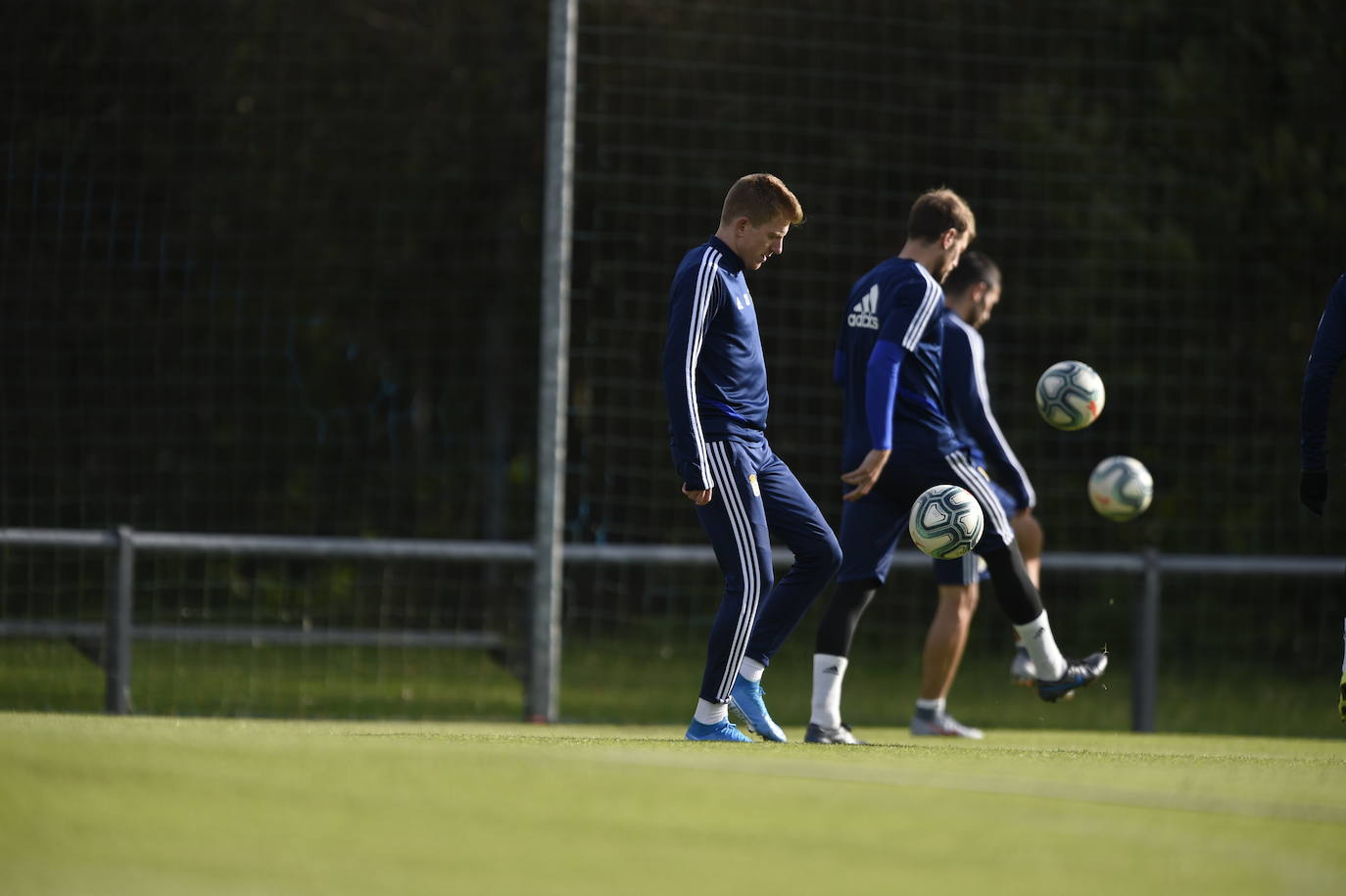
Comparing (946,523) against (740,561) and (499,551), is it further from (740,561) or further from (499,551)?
(499,551)

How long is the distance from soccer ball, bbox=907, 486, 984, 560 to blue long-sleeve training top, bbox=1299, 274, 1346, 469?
3.65ft

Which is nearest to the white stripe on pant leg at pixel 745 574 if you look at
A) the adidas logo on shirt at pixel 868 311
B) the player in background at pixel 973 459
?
the adidas logo on shirt at pixel 868 311

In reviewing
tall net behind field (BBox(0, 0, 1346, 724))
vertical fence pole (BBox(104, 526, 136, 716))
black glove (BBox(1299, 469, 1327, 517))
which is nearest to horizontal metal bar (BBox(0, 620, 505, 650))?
vertical fence pole (BBox(104, 526, 136, 716))

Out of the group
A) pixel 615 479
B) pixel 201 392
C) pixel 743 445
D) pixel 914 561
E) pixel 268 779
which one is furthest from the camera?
pixel 201 392

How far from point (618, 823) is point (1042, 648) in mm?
3364

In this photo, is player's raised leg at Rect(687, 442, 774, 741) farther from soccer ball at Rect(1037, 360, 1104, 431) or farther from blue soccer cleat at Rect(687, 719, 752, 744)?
soccer ball at Rect(1037, 360, 1104, 431)

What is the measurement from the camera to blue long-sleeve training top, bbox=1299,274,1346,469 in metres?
5.94

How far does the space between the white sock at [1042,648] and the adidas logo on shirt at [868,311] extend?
1.20 meters

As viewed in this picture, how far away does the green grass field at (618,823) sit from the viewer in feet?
9.37

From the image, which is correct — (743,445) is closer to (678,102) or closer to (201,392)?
(678,102)

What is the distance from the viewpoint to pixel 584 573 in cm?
1395

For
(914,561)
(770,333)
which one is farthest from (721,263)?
(770,333)

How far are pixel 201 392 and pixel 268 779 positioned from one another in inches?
457

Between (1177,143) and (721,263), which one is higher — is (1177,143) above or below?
above
